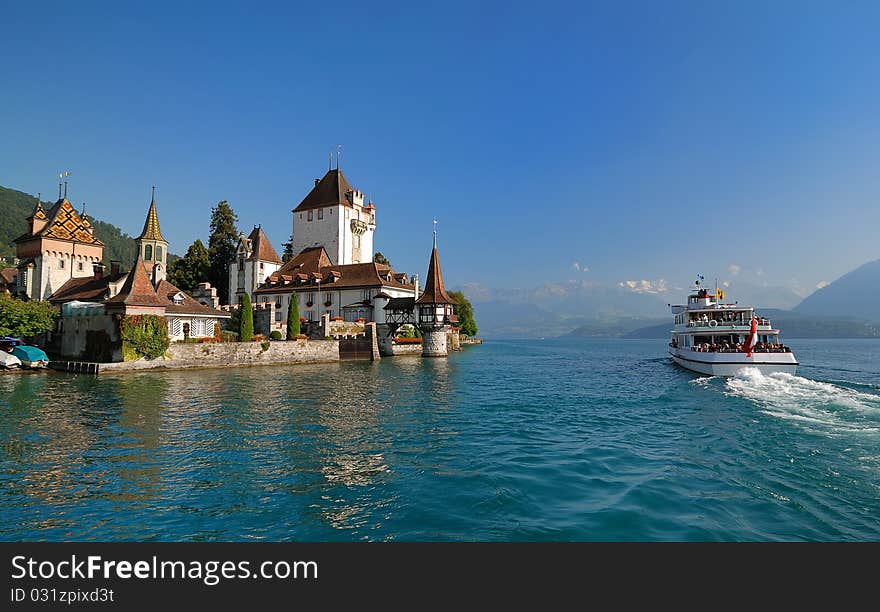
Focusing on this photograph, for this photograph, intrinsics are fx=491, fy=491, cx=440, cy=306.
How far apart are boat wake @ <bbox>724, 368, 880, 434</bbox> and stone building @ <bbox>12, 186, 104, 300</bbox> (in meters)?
63.5

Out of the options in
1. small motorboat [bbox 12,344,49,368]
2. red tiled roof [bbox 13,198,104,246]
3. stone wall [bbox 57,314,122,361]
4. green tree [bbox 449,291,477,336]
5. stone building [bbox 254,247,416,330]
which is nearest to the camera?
stone wall [bbox 57,314,122,361]

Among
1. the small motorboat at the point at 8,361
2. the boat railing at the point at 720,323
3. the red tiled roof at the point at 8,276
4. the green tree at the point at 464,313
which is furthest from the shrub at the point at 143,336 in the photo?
Answer: the green tree at the point at 464,313

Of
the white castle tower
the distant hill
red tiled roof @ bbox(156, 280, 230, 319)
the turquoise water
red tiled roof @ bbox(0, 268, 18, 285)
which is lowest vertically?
the turquoise water

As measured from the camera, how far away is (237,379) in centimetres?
3369

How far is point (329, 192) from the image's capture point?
8156 cm

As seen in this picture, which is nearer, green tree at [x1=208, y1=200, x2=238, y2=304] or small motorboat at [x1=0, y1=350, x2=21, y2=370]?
small motorboat at [x1=0, y1=350, x2=21, y2=370]

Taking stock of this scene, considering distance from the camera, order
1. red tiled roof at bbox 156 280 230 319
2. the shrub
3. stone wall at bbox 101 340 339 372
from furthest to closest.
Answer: red tiled roof at bbox 156 280 230 319 < stone wall at bbox 101 340 339 372 < the shrub

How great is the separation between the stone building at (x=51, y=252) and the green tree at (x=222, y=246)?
68.5ft

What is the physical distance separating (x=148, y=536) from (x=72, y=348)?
40.8m

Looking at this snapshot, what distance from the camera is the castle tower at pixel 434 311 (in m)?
56.6

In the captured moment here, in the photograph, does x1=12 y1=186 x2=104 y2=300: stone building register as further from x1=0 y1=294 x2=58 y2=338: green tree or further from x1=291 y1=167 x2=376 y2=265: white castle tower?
x1=291 y1=167 x2=376 y2=265: white castle tower

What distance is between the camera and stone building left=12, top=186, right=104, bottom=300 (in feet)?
170

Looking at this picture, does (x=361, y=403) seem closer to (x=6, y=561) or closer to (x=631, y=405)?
(x=631, y=405)

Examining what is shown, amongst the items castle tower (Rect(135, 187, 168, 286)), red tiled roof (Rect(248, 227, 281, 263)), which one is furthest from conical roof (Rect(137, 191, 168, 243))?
red tiled roof (Rect(248, 227, 281, 263))
